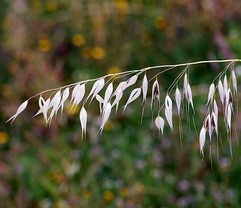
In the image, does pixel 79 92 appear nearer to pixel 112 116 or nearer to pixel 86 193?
pixel 86 193

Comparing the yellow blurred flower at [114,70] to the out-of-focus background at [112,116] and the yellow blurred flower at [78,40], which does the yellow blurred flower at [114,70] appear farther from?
the yellow blurred flower at [78,40]

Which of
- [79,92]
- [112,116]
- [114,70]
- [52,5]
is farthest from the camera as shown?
[52,5]

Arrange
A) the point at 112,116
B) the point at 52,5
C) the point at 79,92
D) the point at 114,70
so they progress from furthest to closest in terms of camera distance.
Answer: the point at 52,5
the point at 114,70
the point at 112,116
the point at 79,92

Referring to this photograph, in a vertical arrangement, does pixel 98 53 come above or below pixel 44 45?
below

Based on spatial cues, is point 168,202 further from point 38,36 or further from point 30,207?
point 38,36

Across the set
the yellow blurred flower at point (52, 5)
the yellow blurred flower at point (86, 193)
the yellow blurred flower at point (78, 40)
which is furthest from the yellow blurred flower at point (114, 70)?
the yellow blurred flower at point (86, 193)

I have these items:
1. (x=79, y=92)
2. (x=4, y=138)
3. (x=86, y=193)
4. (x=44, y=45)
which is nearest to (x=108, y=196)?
(x=86, y=193)

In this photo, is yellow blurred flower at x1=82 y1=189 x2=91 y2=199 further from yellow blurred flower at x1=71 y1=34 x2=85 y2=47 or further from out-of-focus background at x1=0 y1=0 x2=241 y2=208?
yellow blurred flower at x1=71 y1=34 x2=85 y2=47

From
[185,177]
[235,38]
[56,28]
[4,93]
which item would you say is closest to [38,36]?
[56,28]
